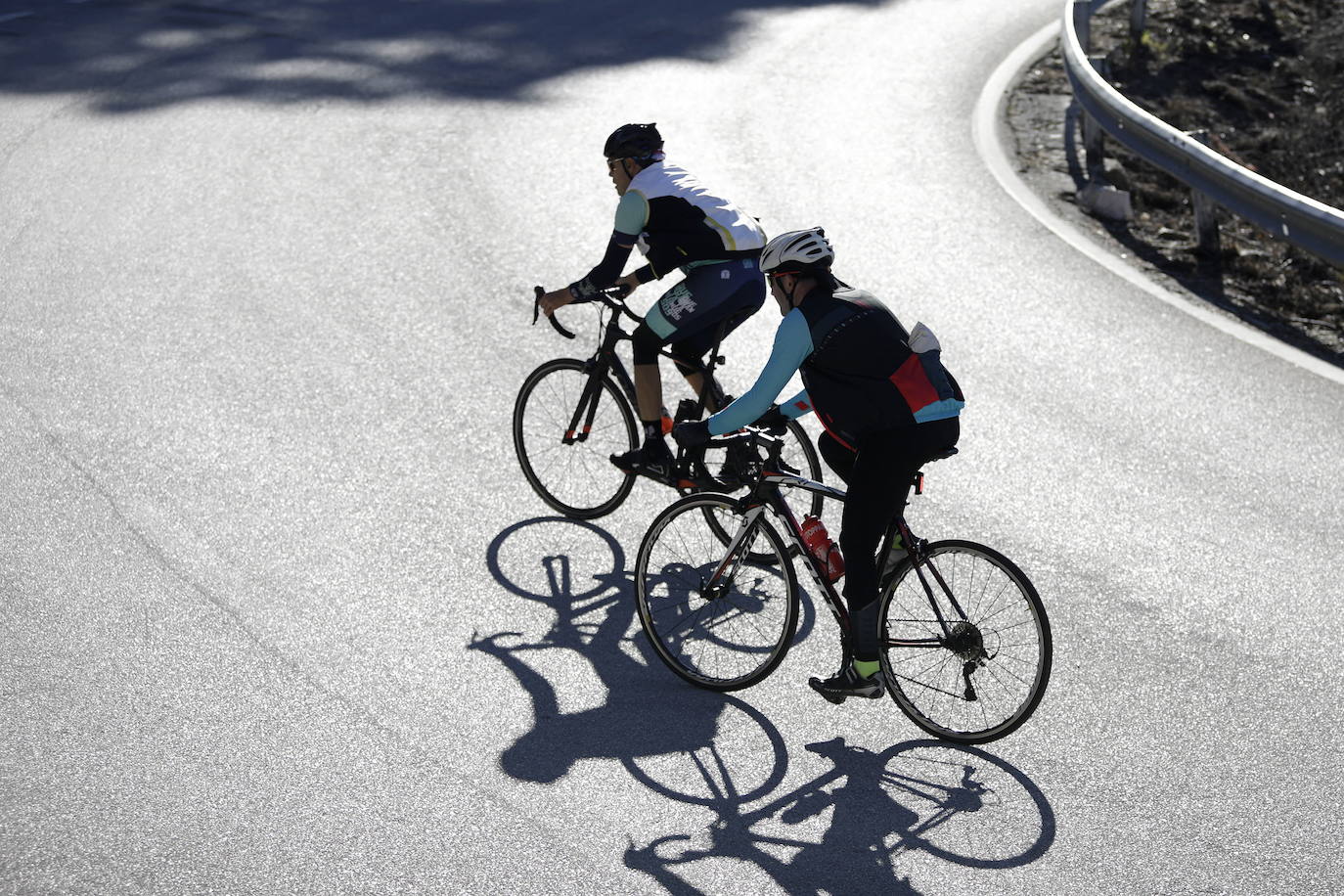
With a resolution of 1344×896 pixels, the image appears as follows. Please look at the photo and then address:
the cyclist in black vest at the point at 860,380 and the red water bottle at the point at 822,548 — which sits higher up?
the cyclist in black vest at the point at 860,380

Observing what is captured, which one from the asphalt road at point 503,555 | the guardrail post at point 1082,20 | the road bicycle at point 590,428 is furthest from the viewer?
the guardrail post at point 1082,20

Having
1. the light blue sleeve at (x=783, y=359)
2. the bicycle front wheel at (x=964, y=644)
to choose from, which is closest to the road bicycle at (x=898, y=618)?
the bicycle front wheel at (x=964, y=644)

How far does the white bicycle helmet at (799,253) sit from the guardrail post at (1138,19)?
38.3ft

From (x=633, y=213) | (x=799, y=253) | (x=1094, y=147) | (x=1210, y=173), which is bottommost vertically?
(x=1094, y=147)

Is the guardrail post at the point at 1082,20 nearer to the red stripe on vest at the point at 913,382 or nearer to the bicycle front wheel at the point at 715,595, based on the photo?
the bicycle front wheel at the point at 715,595

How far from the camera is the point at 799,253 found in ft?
18.3

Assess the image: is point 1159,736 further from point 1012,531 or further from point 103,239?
point 103,239

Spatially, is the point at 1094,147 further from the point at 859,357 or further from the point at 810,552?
the point at 859,357

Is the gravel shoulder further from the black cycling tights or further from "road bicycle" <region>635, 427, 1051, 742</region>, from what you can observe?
the black cycling tights

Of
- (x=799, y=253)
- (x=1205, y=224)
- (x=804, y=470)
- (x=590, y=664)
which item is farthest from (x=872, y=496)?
(x=1205, y=224)

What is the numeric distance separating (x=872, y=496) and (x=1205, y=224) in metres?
6.74

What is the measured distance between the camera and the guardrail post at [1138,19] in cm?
1577

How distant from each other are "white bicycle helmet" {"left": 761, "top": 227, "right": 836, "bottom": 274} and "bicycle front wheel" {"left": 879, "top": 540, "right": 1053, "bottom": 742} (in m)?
1.27

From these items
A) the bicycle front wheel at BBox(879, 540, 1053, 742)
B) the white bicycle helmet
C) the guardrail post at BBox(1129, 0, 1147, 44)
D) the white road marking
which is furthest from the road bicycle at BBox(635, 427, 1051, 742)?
the guardrail post at BBox(1129, 0, 1147, 44)
